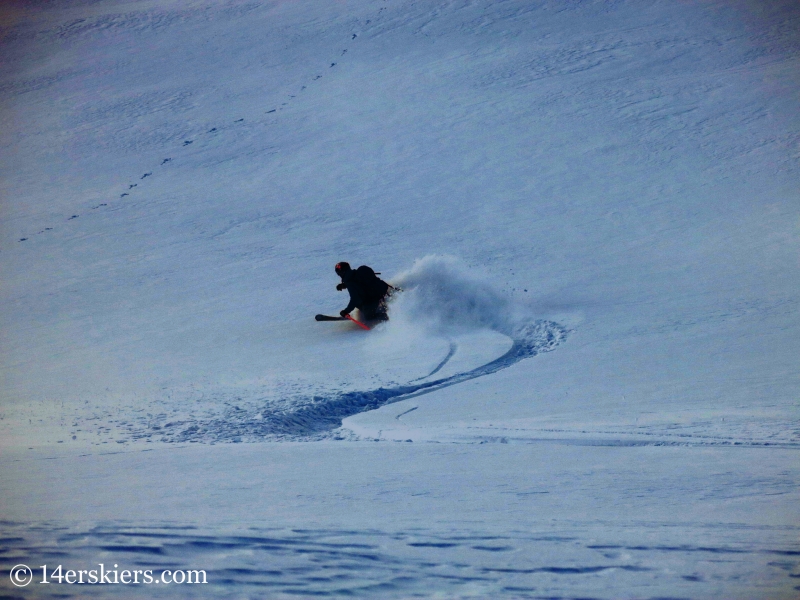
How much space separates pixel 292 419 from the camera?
6.64 metres

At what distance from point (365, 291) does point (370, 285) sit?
0.34 feet

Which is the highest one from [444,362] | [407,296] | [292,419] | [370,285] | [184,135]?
[184,135]

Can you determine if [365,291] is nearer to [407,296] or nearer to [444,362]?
[407,296]

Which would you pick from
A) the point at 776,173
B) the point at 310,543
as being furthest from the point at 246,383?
the point at 776,173

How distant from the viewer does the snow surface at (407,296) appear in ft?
12.8

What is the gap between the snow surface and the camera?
12.8 ft

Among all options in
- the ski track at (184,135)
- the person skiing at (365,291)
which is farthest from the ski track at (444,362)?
the ski track at (184,135)

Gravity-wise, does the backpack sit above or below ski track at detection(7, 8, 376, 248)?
below

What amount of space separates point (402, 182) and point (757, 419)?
34.5ft

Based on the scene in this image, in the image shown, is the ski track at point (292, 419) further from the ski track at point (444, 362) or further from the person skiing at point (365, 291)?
the person skiing at point (365, 291)

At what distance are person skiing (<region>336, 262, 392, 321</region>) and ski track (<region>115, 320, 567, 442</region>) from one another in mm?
2172

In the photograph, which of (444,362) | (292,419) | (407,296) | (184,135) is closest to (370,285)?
(407,296)

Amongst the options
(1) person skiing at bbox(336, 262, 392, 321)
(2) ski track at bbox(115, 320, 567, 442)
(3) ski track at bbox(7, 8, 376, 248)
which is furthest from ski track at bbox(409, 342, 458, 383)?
(3) ski track at bbox(7, 8, 376, 248)

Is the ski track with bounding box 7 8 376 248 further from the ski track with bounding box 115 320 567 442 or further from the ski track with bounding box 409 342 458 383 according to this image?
the ski track with bounding box 115 320 567 442
